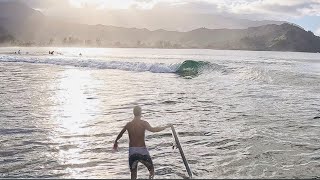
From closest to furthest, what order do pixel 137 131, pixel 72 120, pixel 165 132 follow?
pixel 137 131 < pixel 165 132 < pixel 72 120

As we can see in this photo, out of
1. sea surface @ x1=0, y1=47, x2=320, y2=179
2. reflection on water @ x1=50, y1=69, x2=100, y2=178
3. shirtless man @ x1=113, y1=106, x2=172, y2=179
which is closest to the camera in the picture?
shirtless man @ x1=113, y1=106, x2=172, y2=179

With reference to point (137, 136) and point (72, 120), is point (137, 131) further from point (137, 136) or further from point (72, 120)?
point (72, 120)

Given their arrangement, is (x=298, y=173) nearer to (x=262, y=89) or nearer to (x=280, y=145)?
(x=280, y=145)

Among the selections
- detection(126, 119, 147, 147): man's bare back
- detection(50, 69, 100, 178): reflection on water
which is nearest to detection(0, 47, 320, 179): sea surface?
detection(50, 69, 100, 178): reflection on water

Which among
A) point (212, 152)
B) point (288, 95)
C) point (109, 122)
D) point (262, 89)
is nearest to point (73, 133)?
point (109, 122)

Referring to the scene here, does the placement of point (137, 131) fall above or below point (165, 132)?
above

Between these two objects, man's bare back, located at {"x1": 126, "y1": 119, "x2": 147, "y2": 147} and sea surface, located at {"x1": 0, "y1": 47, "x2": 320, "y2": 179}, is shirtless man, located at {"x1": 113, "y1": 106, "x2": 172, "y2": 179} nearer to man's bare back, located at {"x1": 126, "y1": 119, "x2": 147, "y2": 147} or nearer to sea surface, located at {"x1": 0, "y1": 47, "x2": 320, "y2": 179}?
man's bare back, located at {"x1": 126, "y1": 119, "x2": 147, "y2": 147}

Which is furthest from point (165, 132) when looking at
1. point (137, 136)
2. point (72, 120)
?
point (137, 136)

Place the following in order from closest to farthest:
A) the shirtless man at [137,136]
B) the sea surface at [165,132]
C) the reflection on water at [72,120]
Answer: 1. the shirtless man at [137,136]
2. the sea surface at [165,132]
3. the reflection on water at [72,120]

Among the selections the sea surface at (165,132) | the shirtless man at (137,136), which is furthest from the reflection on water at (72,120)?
the shirtless man at (137,136)

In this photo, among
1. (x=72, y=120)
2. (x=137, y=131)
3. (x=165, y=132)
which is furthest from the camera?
(x=72, y=120)

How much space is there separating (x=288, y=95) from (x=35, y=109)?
22.0 metres

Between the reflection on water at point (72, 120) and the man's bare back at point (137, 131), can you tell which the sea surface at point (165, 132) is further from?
the man's bare back at point (137, 131)

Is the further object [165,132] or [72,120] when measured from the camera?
[72,120]
